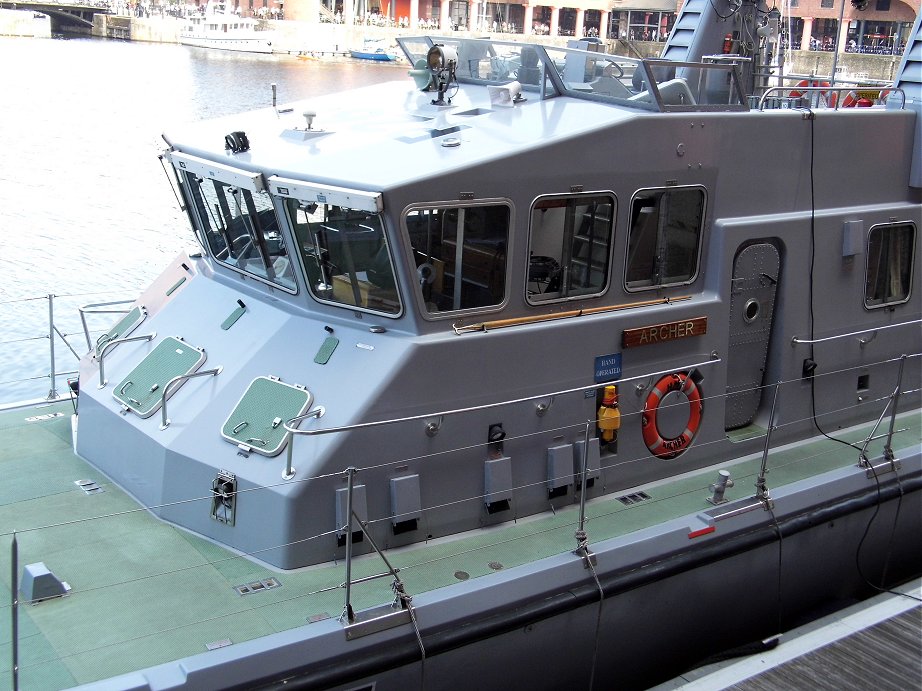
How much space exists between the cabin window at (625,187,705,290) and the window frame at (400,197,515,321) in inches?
29.8

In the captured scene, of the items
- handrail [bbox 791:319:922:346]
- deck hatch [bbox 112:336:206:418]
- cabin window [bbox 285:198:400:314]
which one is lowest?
deck hatch [bbox 112:336:206:418]

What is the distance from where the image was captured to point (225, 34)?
32594 millimetres

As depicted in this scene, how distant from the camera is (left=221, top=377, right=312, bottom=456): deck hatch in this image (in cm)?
462

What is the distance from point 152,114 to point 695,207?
16.0 m

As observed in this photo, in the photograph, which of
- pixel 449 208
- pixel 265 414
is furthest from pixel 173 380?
pixel 449 208

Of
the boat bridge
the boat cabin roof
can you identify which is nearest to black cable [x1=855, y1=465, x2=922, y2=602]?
the boat cabin roof

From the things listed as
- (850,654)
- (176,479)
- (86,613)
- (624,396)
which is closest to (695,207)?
(624,396)

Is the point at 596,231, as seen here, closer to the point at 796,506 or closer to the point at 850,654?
the point at 796,506

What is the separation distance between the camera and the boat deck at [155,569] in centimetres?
403

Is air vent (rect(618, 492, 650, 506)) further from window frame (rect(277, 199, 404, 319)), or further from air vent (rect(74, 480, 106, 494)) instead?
air vent (rect(74, 480, 106, 494))

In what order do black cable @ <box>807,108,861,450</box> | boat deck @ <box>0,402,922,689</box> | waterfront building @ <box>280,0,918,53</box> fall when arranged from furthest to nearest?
waterfront building @ <box>280,0,918,53</box>
black cable @ <box>807,108,861,450</box>
boat deck @ <box>0,402,922,689</box>

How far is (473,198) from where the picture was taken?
4.62 meters

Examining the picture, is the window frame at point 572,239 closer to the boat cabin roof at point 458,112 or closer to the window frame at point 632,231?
the window frame at point 632,231

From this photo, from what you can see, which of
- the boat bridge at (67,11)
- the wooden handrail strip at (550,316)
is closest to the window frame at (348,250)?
the wooden handrail strip at (550,316)
